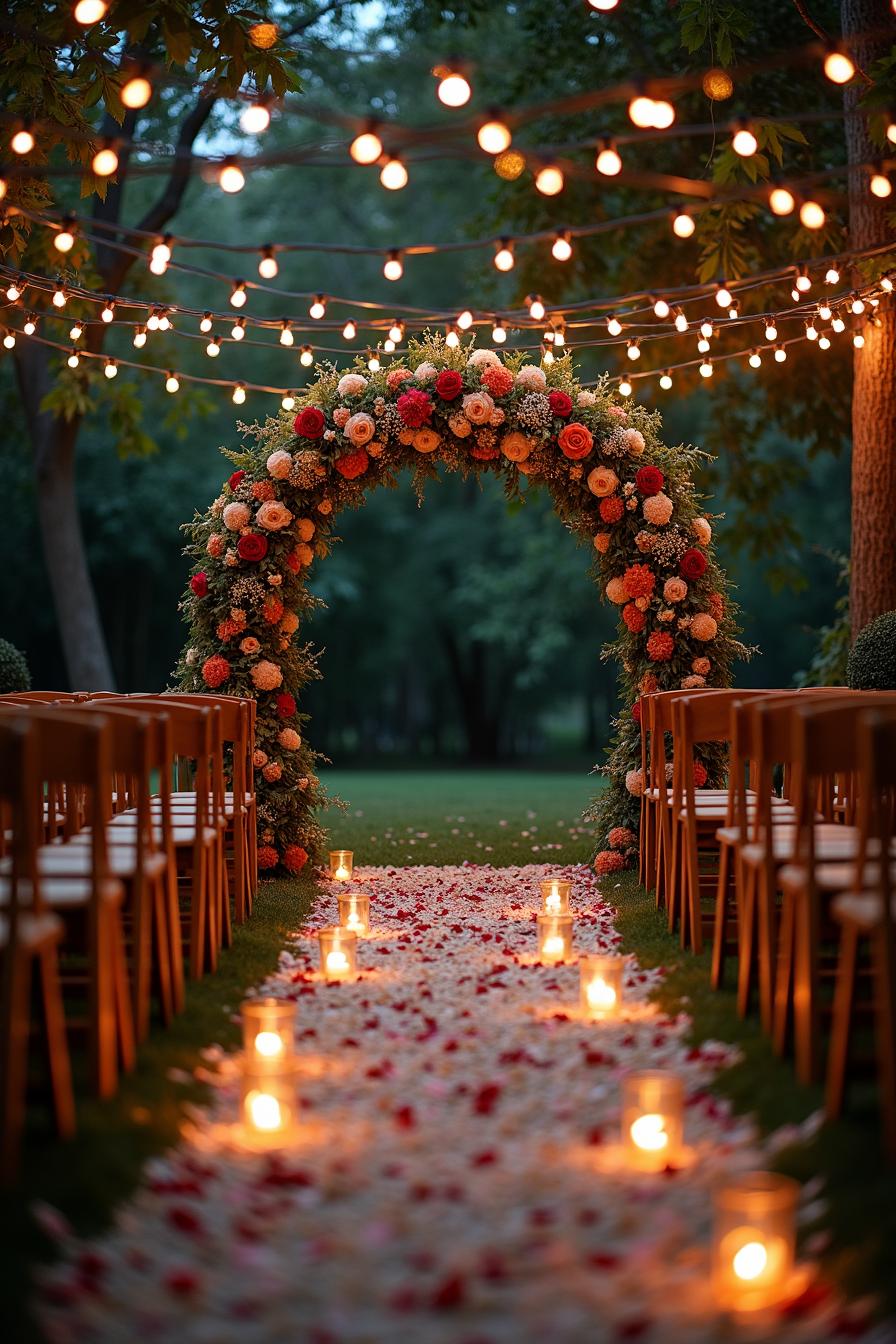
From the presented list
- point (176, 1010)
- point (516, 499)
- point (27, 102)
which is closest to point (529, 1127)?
point (176, 1010)

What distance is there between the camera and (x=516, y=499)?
10.2 metres

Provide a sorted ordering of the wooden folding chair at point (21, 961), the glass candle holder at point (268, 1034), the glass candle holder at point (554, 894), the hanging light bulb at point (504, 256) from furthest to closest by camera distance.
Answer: the glass candle holder at point (554, 894)
the hanging light bulb at point (504, 256)
the glass candle holder at point (268, 1034)
the wooden folding chair at point (21, 961)

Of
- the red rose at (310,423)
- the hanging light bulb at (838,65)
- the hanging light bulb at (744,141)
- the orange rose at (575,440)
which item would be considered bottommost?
the orange rose at (575,440)

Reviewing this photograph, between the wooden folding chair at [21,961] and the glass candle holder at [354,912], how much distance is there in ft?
10.5

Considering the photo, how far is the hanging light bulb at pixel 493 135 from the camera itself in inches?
214

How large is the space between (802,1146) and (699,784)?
5744 mm

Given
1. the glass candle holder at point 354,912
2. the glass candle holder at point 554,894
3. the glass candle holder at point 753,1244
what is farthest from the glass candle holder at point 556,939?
the glass candle holder at point 753,1244

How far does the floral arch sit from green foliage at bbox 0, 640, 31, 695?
1966 millimetres

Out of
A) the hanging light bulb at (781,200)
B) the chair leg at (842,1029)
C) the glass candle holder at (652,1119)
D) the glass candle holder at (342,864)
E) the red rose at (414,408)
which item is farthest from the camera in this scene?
the red rose at (414,408)

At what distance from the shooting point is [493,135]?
5512 mm

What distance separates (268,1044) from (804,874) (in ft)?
5.66

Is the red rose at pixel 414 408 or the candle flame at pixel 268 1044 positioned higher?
the red rose at pixel 414 408

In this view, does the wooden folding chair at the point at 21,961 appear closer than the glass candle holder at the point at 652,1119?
Yes

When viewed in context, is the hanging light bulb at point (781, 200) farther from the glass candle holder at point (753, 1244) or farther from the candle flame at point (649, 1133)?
the glass candle holder at point (753, 1244)
